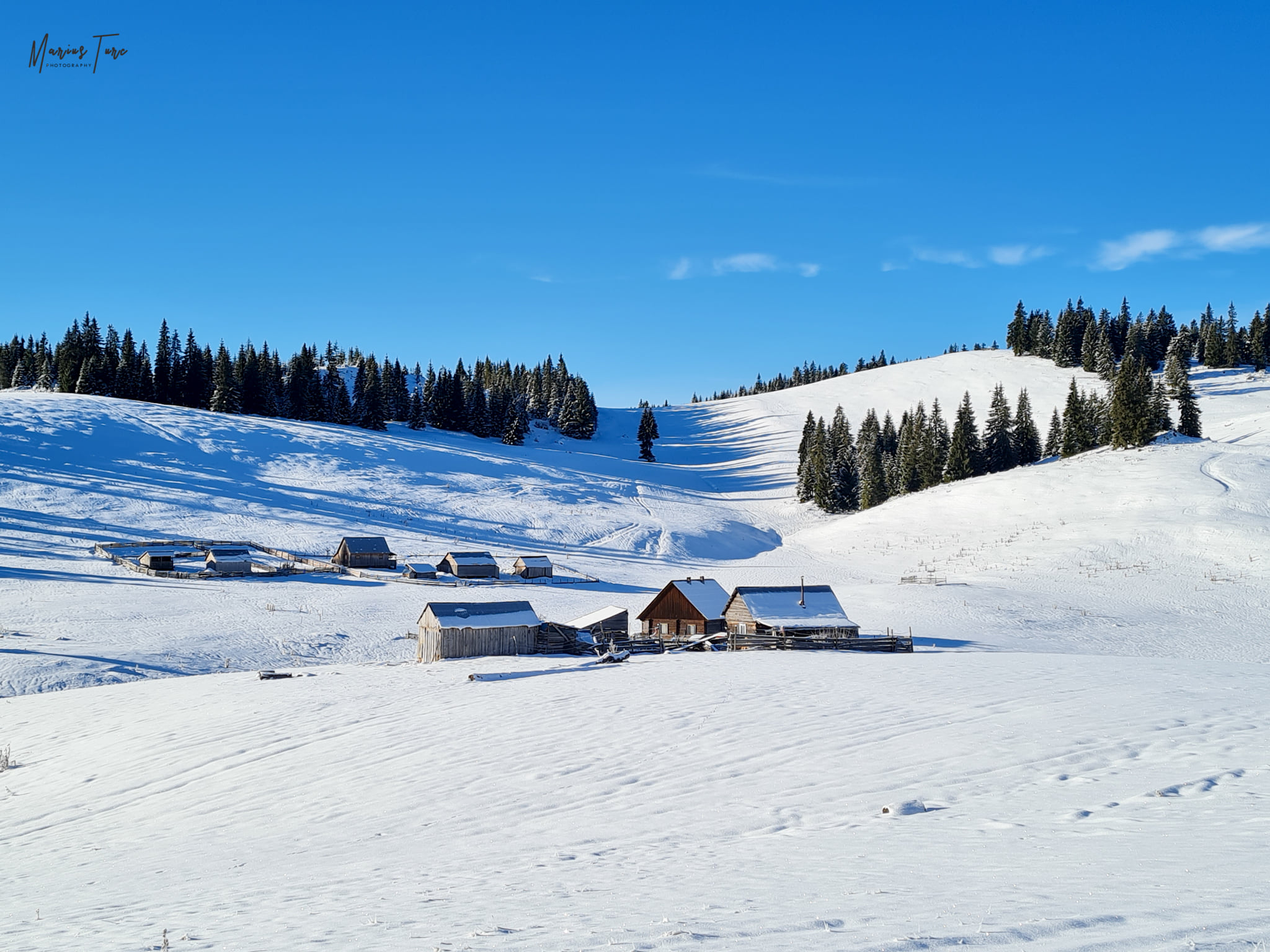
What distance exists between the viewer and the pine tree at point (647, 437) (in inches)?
4897

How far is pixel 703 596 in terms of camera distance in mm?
38469

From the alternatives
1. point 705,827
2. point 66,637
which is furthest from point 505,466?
point 705,827

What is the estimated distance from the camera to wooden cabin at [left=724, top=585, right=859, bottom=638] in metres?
33.1

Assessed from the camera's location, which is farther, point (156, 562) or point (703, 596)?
point (156, 562)

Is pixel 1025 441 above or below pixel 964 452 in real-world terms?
above

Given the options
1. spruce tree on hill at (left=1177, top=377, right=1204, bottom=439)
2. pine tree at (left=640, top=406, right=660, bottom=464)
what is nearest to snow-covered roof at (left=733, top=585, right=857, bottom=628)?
spruce tree on hill at (left=1177, top=377, right=1204, bottom=439)

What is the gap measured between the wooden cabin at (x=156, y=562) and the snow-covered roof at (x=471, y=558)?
57.2 ft

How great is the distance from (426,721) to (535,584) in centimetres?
3484

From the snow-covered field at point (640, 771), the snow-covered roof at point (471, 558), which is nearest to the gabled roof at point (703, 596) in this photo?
the snow-covered field at point (640, 771)

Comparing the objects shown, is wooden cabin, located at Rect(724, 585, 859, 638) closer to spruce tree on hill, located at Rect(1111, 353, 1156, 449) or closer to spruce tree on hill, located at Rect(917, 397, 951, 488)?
spruce tree on hill, located at Rect(1111, 353, 1156, 449)

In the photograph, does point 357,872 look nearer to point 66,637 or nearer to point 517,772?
point 517,772

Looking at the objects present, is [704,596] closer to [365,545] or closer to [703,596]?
[703,596]

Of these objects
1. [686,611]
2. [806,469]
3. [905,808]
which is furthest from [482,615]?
[806,469]

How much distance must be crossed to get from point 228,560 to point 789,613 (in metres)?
35.9
